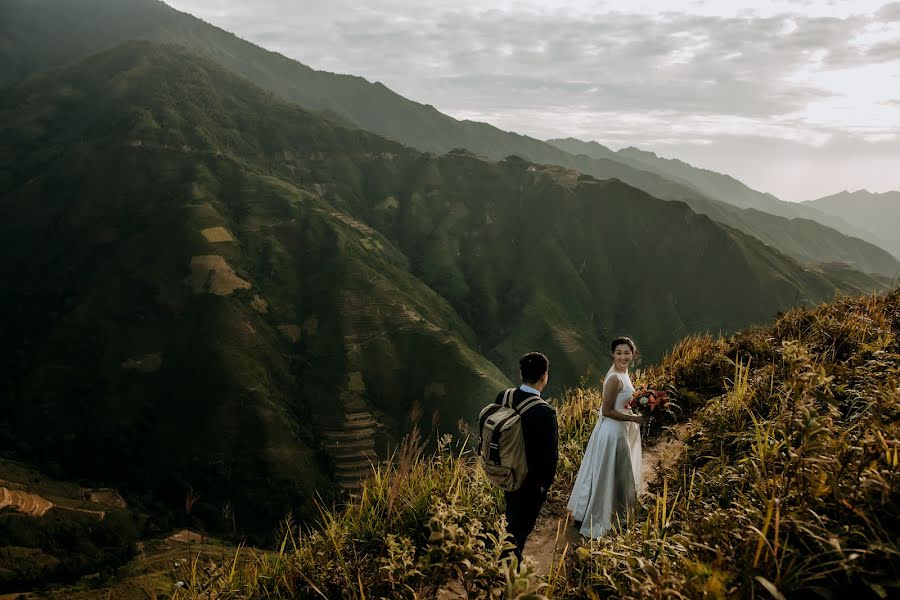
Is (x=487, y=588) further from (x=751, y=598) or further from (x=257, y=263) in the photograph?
(x=257, y=263)

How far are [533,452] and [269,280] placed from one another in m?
121

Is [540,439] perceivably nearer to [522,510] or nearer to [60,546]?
[522,510]

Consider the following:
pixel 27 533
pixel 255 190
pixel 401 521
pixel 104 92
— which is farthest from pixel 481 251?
pixel 401 521

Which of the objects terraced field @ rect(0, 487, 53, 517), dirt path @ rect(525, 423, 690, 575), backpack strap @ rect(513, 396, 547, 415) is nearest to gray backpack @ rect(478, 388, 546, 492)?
backpack strap @ rect(513, 396, 547, 415)

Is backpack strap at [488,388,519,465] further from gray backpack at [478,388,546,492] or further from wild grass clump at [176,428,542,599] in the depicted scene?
wild grass clump at [176,428,542,599]

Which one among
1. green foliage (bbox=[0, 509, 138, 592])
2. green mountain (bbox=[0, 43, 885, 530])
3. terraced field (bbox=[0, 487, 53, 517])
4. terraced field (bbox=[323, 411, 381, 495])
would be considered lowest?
green foliage (bbox=[0, 509, 138, 592])

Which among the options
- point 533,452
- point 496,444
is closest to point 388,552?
point 496,444

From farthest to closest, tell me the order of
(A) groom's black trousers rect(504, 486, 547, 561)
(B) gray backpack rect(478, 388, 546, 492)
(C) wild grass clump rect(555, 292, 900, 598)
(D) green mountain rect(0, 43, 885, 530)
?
(D) green mountain rect(0, 43, 885, 530)
(A) groom's black trousers rect(504, 486, 547, 561)
(B) gray backpack rect(478, 388, 546, 492)
(C) wild grass clump rect(555, 292, 900, 598)

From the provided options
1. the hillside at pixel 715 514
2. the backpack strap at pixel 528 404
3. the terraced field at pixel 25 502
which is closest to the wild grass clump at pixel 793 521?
the hillside at pixel 715 514

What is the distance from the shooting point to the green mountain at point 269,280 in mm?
90312

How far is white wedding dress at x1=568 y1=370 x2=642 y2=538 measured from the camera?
554 centimetres

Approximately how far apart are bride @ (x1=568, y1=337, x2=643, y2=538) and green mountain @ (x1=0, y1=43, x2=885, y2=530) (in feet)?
286

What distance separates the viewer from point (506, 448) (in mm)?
4418

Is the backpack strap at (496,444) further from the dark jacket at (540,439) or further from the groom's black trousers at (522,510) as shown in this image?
the groom's black trousers at (522,510)
